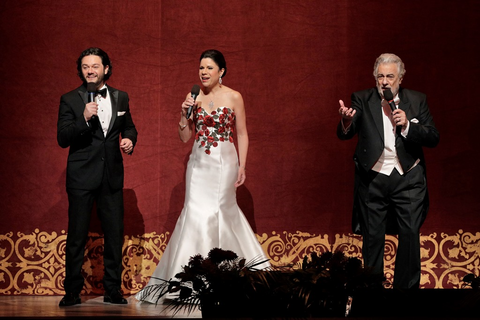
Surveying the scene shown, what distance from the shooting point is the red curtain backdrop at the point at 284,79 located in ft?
18.0

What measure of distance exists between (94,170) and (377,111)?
6.29ft

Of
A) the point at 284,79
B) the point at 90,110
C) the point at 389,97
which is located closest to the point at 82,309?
the point at 90,110

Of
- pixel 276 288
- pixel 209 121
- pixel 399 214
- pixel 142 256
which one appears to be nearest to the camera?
pixel 276 288

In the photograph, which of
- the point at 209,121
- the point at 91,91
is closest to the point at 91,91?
the point at 91,91

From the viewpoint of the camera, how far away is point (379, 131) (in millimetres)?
4391

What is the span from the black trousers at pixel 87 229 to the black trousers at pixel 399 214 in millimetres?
1659

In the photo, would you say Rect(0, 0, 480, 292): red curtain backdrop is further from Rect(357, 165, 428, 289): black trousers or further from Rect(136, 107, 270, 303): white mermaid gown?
Rect(357, 165, 428, 289): black trousers

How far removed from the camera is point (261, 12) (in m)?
5.60

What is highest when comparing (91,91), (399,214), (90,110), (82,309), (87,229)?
(91,91)

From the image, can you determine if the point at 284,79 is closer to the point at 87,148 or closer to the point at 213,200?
the point at 213,200

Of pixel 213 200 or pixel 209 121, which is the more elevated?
pixel 209 121

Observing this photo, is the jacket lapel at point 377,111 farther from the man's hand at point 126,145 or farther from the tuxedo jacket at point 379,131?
the man's hand at point 126,145

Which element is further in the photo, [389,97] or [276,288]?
[389,97]

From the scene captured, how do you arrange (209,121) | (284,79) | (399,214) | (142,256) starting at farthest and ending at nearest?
(284,79) → (142,256) → (209,121) → (399,214)
